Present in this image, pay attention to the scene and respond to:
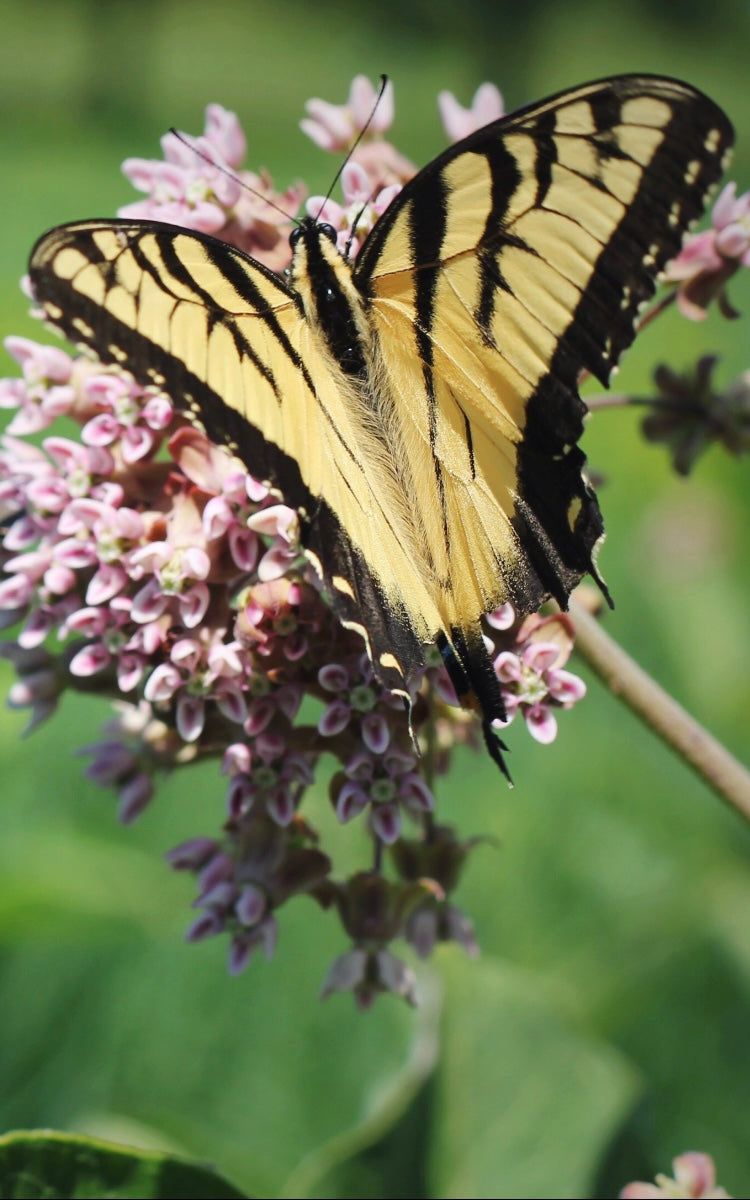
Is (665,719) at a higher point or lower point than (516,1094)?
higher

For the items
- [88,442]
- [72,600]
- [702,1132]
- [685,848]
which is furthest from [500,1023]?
[88,442]

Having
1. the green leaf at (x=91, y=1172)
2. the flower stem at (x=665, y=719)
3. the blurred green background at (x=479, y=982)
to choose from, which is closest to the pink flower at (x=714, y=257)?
the flower stem at (x=665, y=719)

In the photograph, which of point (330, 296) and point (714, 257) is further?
point (714, 257)

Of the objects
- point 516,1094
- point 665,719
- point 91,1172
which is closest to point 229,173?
point 665,719

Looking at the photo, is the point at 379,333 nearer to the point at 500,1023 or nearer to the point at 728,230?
the point at 728,230

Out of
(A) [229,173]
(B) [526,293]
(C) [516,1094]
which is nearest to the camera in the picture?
(B) [526,293]

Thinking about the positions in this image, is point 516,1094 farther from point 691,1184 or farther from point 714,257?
point 714,257
